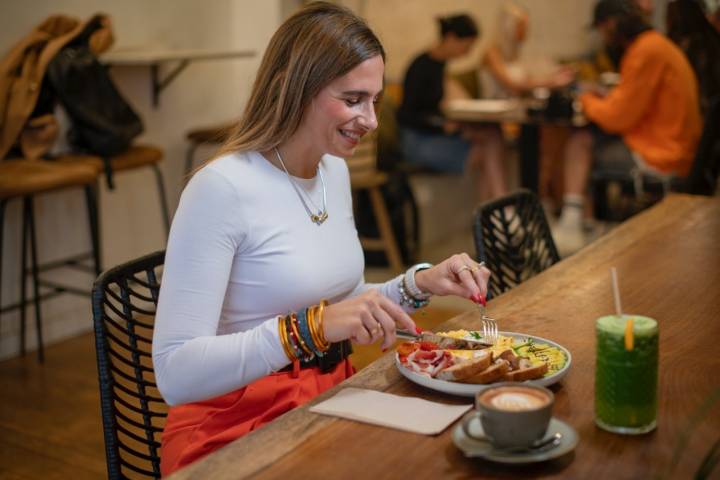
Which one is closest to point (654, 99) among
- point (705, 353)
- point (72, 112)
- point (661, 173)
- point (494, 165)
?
point (661, 173)

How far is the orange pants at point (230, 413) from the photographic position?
1.51 metres

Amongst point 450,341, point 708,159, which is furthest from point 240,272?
point 708,159

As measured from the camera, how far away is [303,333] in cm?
141

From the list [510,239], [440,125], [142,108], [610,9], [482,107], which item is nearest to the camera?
[510,239]

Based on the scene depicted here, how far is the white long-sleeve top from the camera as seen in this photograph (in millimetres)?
1450

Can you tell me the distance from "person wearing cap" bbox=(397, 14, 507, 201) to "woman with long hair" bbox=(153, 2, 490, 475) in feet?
12.0

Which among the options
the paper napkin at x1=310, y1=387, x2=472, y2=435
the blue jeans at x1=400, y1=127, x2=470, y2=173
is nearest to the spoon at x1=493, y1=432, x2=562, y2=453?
the paper napkin at x1=310, y1=387, x2=472, y2=435

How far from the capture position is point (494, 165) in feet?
18.3

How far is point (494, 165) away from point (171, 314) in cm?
428

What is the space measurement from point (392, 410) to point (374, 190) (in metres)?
3.56

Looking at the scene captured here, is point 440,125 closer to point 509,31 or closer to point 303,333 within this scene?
point 509,31

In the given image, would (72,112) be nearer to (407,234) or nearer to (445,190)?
(407,234)

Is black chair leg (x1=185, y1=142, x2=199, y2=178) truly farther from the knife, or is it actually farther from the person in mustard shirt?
the knife

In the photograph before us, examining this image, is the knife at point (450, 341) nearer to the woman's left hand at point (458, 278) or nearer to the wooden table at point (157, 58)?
the woman's left hand at point (458, 278)
